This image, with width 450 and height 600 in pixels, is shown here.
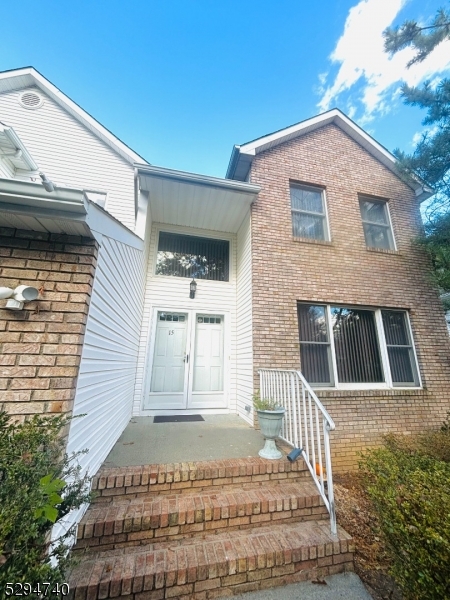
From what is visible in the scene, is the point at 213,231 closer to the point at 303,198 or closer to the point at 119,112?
the point at 303,198

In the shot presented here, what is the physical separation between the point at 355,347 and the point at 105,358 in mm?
4721

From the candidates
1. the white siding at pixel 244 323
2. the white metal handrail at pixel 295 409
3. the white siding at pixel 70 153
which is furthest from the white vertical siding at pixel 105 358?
the white siding at pixel 70 153

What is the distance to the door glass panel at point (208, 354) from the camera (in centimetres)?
536

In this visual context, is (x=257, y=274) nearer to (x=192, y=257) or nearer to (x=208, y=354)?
(x=192, y=257)

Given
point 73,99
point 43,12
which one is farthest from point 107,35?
point 73,99

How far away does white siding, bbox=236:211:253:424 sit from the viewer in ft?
15.2

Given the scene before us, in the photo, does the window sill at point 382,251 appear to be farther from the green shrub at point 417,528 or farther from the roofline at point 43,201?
the roofline at point 43,201

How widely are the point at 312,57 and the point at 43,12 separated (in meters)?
7.84

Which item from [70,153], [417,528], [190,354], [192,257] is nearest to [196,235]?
[192,257]

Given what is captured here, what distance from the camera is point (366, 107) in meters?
7.10

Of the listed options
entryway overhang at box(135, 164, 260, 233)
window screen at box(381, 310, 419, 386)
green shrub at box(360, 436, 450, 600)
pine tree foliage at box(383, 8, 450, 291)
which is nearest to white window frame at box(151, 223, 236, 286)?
entryway overhang at box(135, 164, 260, 233)

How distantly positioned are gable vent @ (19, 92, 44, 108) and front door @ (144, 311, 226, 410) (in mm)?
6655

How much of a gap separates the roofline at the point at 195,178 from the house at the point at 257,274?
1.0 inches

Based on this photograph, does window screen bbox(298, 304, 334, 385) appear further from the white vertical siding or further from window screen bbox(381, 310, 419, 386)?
the white vertical siding
